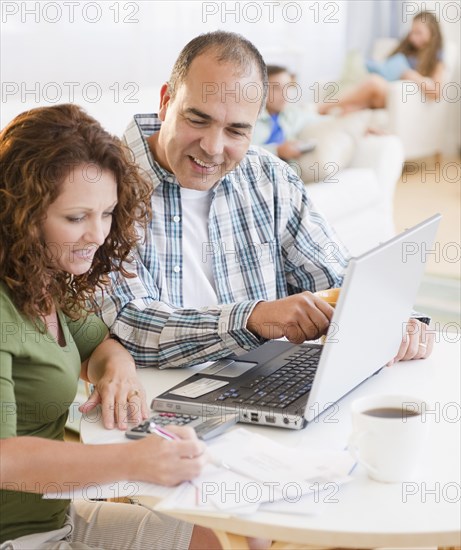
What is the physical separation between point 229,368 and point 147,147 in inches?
21.2

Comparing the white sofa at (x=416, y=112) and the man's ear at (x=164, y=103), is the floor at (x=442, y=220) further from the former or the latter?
the man's ear at (x=164, y=103)

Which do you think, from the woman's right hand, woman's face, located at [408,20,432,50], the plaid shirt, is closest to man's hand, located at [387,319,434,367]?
the plaid shirt

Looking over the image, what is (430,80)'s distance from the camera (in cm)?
602

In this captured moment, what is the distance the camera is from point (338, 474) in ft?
3.24

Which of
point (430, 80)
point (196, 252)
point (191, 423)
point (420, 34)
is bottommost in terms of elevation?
point (191, 423)

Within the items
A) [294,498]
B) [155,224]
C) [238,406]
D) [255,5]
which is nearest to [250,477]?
[294,498]

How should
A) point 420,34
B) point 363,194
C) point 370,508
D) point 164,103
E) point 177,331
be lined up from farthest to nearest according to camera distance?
point 420,34
point 363,194
point 164,103
point 177,331
point 370,508

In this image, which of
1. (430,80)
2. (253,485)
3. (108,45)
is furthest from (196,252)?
(430,80)

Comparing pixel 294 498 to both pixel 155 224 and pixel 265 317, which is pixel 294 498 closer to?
pixel 265 317

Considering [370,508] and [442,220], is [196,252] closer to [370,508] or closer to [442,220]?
[370,508]

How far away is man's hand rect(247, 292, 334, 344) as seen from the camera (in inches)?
50.3

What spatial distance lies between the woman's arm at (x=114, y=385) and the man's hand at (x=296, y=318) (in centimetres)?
21

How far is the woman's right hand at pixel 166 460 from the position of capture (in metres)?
0.97

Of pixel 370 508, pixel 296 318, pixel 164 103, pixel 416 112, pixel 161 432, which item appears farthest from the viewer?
pixel 416 112
